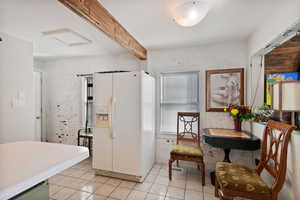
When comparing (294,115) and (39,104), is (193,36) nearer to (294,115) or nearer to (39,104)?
(294,115)

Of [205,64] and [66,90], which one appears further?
[66,90]

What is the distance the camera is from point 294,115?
1.63m

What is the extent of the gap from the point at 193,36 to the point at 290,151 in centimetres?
200

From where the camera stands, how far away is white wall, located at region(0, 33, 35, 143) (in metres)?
2.31

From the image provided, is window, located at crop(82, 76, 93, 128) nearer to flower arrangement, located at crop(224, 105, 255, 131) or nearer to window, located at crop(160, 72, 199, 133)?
window, located at crop(160, 72, 199, 133)

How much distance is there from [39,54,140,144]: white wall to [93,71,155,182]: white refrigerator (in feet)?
4.22

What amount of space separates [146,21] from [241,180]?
2.20 m

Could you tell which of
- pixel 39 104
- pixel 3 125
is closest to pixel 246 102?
pixel 3 125

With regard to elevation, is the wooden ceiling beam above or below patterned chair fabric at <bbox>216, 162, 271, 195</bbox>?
above

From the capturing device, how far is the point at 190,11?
1.53 metres

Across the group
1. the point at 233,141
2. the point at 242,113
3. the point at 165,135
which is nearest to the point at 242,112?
the point at 242,113

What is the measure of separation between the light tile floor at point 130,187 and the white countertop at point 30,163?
1212 mm

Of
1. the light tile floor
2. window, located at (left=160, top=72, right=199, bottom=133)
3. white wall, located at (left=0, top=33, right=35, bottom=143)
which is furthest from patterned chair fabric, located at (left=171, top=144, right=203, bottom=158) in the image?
white wall, located at (left=0, top=33, right=35, bottom=143)

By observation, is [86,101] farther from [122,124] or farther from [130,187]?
[130,187]
